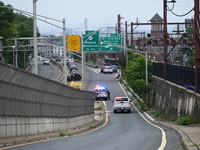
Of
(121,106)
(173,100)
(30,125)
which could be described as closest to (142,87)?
(121,106)

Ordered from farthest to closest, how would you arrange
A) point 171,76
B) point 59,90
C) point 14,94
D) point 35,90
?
point 171,76 → point 59,90 → point 35,90 → point 14,94

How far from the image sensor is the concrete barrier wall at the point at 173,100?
34.7m

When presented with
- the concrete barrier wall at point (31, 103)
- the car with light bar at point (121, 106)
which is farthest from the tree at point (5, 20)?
the concrete barrier wall at point (31, 103)

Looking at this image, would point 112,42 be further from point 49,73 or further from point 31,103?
point 31,103

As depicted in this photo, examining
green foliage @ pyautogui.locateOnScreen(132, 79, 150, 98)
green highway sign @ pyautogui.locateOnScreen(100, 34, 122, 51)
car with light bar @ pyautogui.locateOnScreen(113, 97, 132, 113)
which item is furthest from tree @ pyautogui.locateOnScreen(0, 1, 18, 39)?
car with light bar @ pyautogui.locateOnScreen(113, 97, 132, 113)

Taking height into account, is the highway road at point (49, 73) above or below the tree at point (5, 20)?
below

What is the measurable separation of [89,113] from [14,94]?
19987 mm

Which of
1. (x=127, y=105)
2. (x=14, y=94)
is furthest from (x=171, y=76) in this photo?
(x=14, y=94)

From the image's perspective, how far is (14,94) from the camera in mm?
19406

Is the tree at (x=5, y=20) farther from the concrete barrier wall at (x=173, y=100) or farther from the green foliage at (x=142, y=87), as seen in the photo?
the concrete barrier wall at (x=173, y=100)

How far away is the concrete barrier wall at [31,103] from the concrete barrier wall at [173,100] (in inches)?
338

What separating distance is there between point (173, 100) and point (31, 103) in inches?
959

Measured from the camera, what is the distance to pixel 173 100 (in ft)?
145

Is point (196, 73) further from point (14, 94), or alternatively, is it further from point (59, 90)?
point (14, 94)
